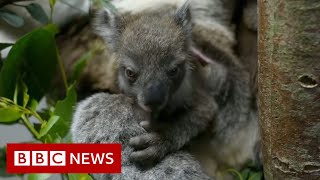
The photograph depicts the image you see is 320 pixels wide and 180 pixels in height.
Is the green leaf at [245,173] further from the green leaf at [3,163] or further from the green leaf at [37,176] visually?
the green leaf at [3,163]

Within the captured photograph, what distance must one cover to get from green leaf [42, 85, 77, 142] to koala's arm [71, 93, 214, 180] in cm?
3

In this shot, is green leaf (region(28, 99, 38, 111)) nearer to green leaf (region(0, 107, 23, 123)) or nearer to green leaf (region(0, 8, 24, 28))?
green leaf (region(0, 107, 23, 123))

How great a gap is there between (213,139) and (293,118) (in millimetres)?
767

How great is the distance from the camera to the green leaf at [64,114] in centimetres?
200

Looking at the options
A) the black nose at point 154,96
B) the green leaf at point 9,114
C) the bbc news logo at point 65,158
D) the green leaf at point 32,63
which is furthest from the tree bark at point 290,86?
the green leaf at point 32,63

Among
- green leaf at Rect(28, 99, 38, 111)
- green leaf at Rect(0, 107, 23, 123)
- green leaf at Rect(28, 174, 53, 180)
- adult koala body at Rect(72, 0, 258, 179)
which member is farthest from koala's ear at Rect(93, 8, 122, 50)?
green leaf at Rect(28, 174, 53, 180)

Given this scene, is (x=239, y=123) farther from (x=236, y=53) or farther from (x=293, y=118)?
(x=293, y=118)

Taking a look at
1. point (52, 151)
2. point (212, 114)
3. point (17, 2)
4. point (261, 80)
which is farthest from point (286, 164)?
point (17, 2)

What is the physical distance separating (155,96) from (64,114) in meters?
0.49

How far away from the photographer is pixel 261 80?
1.48m

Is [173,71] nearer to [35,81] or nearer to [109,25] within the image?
[109,25]

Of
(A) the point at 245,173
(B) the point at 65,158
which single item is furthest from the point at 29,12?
(A) the point at 245,173

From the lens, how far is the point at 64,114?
2.13m

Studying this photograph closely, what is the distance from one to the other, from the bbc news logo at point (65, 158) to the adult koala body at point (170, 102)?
0.05 meters
